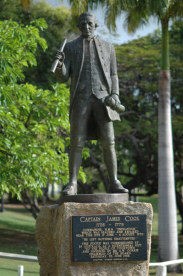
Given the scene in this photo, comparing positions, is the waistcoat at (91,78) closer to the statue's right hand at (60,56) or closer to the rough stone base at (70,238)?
the statue's right hand at (60,56)

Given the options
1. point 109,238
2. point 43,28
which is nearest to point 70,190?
point 109,238

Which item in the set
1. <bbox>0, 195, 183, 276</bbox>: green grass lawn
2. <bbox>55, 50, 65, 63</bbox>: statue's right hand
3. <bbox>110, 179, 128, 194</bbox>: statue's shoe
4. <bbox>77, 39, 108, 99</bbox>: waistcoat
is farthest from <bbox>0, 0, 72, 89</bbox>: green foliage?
<bbox>110, 179, 128, 194</bbox>: statue's shoe

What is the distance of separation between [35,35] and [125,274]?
6.25 meters

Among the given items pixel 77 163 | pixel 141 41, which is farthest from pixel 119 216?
pixel 141 41

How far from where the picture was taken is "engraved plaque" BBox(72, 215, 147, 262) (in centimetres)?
577

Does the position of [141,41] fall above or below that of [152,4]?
above

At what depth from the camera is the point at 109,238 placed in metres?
5.84

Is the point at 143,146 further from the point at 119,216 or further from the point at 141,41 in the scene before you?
the point at 119,216

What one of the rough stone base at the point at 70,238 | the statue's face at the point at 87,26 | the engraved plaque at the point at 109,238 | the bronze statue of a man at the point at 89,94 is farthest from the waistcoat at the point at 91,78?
the engraved plaque at the point at 109,238

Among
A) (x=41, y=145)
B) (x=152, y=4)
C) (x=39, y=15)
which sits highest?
(x=39, y=15)

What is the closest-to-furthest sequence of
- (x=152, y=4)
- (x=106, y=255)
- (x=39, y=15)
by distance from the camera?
(x=106, y=255) < (x=152, y=4) < (x=39, y=15)

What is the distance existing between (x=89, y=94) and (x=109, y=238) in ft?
6.22

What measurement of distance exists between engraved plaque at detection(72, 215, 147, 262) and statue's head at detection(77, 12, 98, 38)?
8.13 feet

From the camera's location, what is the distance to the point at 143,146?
Result: 2136 cm
